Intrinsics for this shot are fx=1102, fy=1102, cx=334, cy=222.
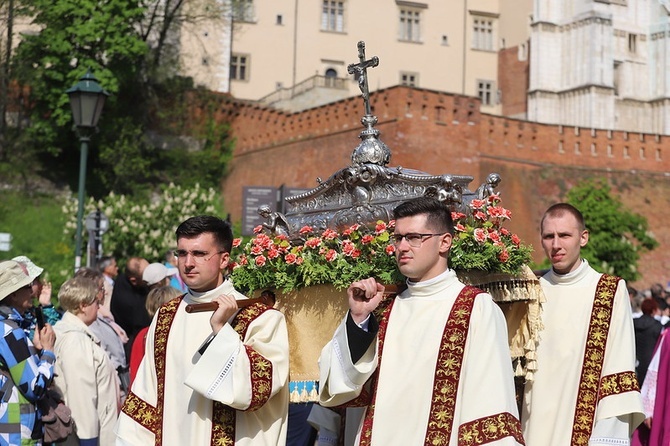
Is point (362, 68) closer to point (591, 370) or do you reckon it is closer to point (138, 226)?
point (591, 370)

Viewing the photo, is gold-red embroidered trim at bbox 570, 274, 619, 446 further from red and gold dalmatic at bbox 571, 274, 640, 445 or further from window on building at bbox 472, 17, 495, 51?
window on building at bbox 472, 17, 495, 51

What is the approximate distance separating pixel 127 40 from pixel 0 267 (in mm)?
32206

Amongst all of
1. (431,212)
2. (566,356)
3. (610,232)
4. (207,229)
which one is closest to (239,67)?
(610,232)

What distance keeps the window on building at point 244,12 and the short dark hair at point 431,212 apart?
41.6 m

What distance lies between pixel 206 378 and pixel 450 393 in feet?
3.73

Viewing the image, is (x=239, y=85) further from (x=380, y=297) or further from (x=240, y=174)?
(x=380, y=297)

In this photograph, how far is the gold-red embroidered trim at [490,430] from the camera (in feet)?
15.2

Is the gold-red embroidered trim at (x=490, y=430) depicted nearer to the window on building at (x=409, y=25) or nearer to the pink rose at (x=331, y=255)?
the pink rose at (x=331, y=255)

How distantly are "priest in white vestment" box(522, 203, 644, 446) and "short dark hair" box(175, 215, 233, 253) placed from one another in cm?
187

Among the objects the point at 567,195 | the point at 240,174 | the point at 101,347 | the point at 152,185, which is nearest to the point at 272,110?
the point at 240,174

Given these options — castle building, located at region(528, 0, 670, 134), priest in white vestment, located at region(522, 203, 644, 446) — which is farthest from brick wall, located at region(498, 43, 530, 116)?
priest in white vestment, located at region(522, 203, 644, 446)

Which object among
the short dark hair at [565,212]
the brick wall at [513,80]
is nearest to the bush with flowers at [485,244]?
the short dark hair at [565,212]

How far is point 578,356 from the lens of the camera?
597 centimetres

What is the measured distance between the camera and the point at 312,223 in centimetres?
671
